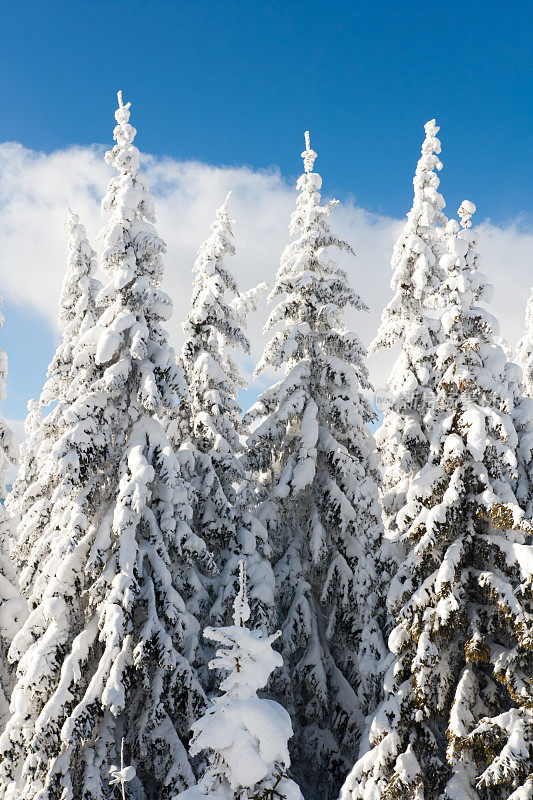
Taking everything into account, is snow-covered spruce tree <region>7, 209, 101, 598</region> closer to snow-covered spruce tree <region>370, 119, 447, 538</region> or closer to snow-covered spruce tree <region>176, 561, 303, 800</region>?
snow-covered spruce tree <region>176, 561, 303, 800</region>

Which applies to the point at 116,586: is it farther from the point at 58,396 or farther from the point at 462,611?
the point at 58,396

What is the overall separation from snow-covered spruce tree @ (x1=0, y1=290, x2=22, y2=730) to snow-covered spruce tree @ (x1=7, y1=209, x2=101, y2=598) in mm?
628

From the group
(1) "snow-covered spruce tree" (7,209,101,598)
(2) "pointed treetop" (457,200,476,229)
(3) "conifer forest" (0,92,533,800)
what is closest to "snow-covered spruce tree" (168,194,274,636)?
(3) "conifer forest" (0,92,533,800)

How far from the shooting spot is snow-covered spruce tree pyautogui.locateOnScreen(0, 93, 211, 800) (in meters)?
12.0

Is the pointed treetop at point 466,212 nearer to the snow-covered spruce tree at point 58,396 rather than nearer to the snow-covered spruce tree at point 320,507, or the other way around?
the snow-covered spruce tree at point 320,507

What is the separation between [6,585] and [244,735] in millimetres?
13725

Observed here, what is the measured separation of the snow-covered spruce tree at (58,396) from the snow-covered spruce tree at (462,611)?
793cm

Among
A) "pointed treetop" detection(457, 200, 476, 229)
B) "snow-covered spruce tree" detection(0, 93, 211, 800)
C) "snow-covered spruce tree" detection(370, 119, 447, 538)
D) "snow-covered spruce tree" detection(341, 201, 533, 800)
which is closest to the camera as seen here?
"snow-covered spruce tree" detection(341, 201, 533, 800)

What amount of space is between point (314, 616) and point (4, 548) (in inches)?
379

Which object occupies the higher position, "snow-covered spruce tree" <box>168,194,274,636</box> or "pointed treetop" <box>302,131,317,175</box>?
"pointed treetop" <box>302,131,317,175</box>

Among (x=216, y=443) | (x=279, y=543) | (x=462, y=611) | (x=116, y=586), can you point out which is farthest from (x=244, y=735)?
(x=279, y=543)

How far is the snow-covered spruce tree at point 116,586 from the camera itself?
12023 millimetres

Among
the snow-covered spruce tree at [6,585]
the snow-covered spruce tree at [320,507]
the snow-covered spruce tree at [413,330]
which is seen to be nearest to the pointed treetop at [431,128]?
the snow-covered spruce tree at [413,330]

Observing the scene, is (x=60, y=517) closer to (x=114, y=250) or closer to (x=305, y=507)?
(x=114, y=250)
